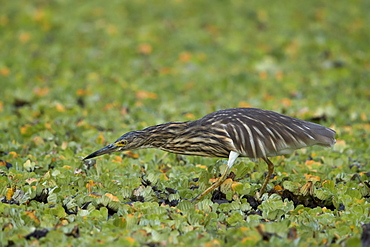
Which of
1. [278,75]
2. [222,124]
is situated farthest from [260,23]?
[222,124]

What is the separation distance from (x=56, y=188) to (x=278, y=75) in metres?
7.39

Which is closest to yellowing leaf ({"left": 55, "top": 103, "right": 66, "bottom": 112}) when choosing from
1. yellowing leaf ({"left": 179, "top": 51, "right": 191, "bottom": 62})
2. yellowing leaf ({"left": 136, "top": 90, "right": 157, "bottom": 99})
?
yellowing leaf ({"left": 136, "top": 90, "right": 157, "bottom": 99})

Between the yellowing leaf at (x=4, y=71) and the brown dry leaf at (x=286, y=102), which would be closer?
the brown dry leaf at (x=286, y=102)

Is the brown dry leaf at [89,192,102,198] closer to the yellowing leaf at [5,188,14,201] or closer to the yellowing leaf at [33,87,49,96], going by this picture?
the yellowing leaf at [5,188,14,201]

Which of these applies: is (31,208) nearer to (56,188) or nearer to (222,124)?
(56,188)

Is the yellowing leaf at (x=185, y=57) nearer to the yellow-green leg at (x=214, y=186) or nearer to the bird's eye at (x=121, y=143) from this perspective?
the bird's eye at (x=121, y=143)

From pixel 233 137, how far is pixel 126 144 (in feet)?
3.98

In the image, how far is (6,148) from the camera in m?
7.14

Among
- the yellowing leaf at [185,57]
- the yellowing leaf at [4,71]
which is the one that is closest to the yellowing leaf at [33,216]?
the yellowing leaf at [4,71]

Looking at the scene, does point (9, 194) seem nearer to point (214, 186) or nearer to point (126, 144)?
point (126, 144)

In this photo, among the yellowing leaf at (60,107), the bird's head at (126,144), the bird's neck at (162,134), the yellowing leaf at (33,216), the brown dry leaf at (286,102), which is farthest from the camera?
the brown dry leaf at (286,102)

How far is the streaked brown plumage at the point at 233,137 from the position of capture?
230 inches

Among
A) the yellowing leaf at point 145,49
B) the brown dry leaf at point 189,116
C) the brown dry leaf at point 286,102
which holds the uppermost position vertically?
the yellowing leaf at point 145,49

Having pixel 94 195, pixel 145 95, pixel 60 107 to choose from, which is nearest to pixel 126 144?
pixel 94 195
